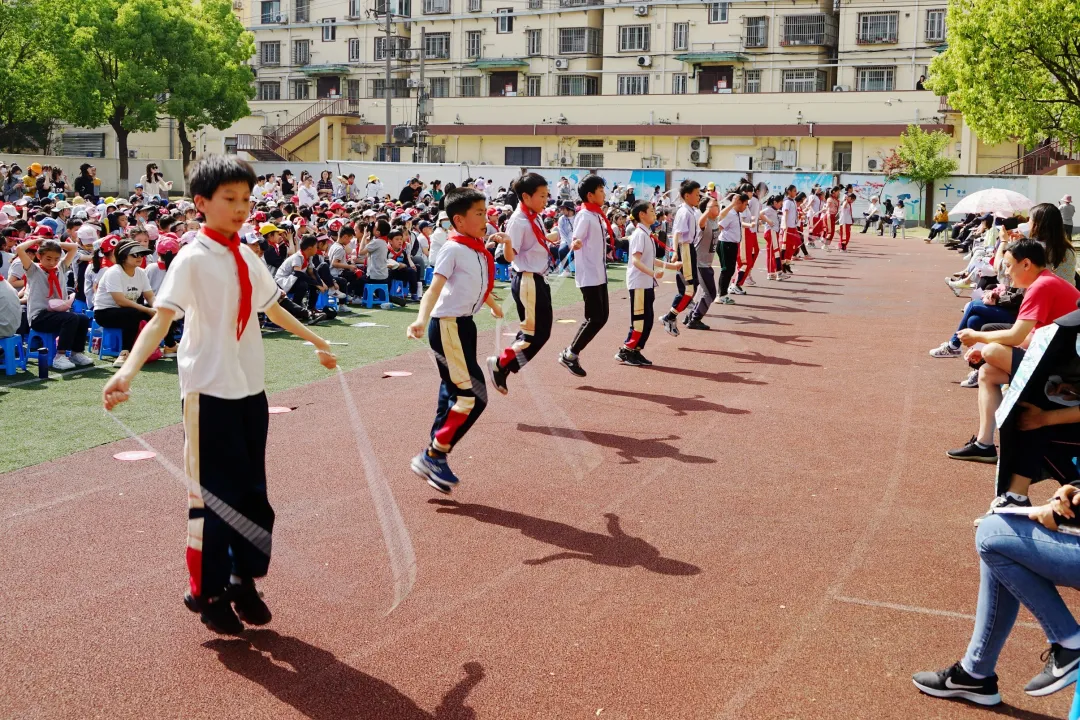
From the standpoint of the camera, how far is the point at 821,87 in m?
56.5

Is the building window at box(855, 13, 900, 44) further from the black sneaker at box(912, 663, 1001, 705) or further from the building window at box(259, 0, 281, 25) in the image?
the black sneaker at box(912, 663, 1001, 705)

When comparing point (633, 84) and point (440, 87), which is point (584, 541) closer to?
point (633, 84)

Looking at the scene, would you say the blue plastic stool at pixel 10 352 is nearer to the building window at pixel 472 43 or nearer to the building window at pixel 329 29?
the building window at pixel 472 43

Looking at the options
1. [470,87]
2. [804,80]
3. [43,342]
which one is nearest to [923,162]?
[804,80]

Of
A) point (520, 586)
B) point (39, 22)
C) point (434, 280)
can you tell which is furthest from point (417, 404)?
point (39, 22)

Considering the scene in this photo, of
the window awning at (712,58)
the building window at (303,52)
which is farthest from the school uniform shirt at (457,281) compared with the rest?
the building window at (303,52)

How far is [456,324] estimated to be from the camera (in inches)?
287

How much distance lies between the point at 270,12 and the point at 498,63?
1632 cm

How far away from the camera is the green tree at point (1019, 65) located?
28.0 meters

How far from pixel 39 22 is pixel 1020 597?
159 ft

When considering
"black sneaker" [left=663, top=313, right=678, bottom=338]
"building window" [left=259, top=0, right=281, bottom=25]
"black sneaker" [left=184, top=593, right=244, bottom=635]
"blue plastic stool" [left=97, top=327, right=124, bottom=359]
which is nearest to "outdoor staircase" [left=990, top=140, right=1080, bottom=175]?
"black sneaker" [left=663, top=313, right=678, bottom=338]

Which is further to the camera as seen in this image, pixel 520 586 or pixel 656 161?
pixel 656 161

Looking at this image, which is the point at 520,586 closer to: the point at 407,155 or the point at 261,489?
the point at 261,489

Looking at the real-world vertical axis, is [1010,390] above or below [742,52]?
below
